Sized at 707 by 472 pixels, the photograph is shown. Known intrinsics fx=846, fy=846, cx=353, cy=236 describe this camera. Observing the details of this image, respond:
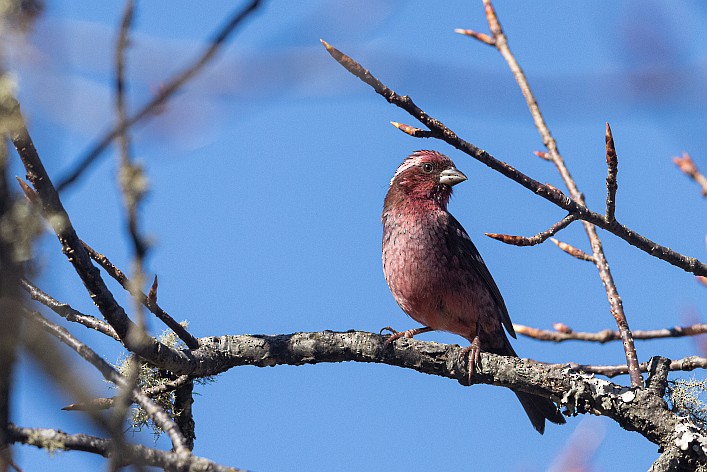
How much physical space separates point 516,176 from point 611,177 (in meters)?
0.42

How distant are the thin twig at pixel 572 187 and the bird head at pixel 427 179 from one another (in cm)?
180

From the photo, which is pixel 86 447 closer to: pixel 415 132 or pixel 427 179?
pixel 415 132

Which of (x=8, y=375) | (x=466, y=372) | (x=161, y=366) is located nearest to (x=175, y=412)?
(x=161, y=366)

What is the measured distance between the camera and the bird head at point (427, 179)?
23.8 feet

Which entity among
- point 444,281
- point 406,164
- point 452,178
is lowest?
point 444,281

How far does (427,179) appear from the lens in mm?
7391

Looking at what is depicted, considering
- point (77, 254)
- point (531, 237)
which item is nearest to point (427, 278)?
point (531, 237)

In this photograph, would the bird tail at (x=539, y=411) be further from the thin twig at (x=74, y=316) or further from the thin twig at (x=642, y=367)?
the thin twig at (x=74, y=316)

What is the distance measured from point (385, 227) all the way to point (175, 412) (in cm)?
296

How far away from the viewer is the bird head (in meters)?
7.27

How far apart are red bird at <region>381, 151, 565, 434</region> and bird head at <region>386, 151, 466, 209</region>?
0.68 feet

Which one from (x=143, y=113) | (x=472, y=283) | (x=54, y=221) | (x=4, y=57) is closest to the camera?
(x=4, y=57)

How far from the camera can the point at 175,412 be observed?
14.8 ft

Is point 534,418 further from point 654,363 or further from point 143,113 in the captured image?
point 143,113
